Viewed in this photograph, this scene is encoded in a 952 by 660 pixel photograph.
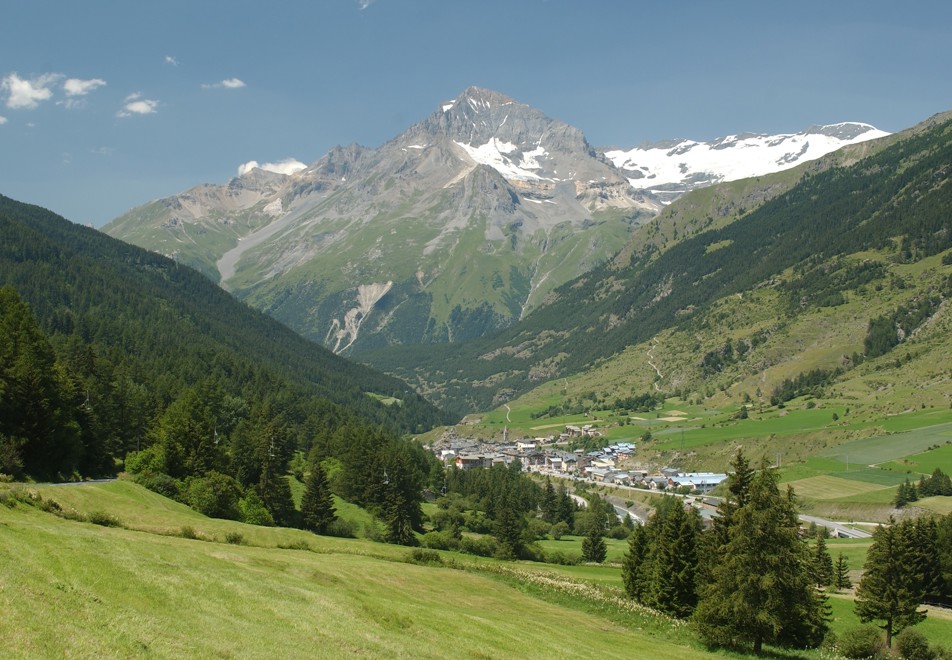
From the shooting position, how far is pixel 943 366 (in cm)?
19888

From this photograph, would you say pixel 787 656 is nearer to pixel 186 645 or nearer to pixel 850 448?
pixel 186 645

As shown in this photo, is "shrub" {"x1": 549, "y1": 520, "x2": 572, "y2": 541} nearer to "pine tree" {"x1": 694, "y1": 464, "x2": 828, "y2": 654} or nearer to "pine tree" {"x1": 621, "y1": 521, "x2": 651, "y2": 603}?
"pine tree" {"x1": 621, "y1": 521, "x2": 651, "y2": 603}

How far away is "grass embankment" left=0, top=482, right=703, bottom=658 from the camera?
22.9m

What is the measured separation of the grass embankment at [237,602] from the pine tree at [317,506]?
28080 millimetres

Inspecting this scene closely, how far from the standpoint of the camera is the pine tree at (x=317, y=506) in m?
90.5

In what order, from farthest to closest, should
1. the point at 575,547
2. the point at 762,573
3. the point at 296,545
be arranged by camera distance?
the point at 575,547
the point at 296,545
the point at 762,573

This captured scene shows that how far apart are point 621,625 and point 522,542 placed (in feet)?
162

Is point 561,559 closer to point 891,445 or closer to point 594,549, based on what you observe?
point 594,549

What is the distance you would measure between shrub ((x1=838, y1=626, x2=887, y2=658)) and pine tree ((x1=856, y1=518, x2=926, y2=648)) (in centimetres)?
104

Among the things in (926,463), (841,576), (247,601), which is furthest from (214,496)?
(926,463)

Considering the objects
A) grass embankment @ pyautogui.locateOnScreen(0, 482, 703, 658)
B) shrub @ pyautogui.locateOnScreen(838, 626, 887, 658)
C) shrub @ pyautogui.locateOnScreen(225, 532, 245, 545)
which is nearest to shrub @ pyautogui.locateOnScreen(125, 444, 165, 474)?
grass embankment @ pyautogui.locateOnScreen(0, 482, 703, 658)

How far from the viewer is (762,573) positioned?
1719 inches

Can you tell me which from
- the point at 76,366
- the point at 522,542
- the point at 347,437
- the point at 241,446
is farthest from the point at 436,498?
the point at 76,366

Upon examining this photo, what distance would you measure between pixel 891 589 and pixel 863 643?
594 cm
